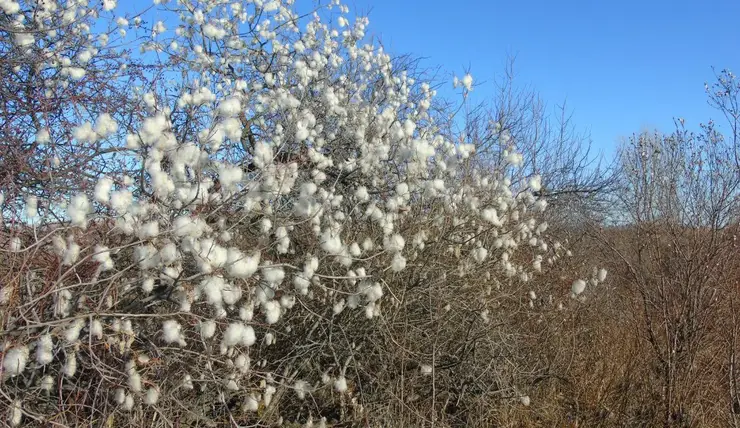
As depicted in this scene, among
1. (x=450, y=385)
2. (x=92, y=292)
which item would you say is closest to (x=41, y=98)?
(x=92, y=292)

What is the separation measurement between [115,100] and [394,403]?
14.3 feet

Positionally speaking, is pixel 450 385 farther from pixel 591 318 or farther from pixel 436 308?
pixel 591 318

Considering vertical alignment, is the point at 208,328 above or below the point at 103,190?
below

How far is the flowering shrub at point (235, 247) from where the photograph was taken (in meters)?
2.95

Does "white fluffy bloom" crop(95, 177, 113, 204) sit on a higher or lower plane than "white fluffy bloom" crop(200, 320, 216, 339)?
higher

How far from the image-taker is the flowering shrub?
2945 millimetres

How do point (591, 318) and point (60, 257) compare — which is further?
point (591, 318)

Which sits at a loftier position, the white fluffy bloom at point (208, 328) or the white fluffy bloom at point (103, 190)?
the white fluffy bloom at point (103, 190)

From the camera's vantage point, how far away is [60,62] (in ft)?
20.5

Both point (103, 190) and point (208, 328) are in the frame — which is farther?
point (208, 328)

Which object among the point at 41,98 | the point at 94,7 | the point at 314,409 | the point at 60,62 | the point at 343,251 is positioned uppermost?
the point at 94,7

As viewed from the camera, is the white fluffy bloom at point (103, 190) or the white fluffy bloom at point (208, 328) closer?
the white fluffy bloom at point (103, 190)

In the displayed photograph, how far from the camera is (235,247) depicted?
10.8 ft

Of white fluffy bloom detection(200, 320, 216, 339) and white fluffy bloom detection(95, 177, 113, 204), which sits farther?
white fluffy bloom detection(200, 320, 216, 339)
